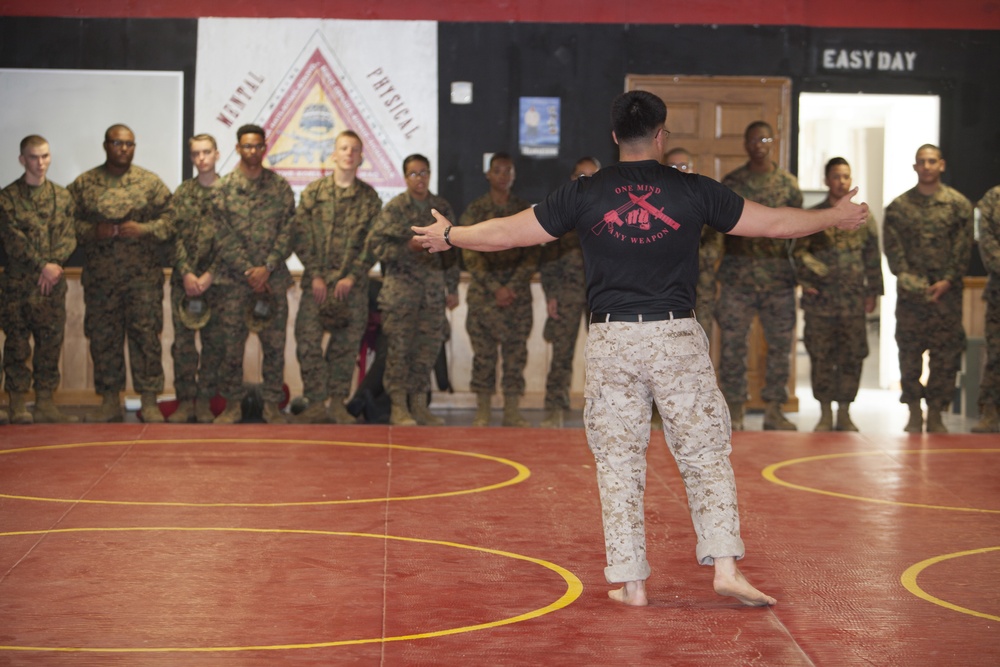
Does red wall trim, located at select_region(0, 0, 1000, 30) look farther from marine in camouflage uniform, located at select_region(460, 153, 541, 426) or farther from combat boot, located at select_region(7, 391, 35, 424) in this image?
combat boot, located at select_region(7, 391, 35, 424)

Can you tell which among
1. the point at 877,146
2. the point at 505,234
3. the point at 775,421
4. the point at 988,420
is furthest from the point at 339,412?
the point at 877,146

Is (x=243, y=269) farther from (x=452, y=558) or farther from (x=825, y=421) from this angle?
(x=452, y=558)

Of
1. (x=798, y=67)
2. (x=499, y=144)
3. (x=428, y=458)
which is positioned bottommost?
(x=428, y=458)

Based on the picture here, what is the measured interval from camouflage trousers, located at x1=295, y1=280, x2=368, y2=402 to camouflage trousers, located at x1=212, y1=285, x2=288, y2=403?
154mm

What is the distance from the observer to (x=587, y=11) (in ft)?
32.4

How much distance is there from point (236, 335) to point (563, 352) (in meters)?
2.15

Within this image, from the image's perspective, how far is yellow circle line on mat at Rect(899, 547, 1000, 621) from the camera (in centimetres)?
377

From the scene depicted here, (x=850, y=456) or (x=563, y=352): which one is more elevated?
(x=563, y=352)

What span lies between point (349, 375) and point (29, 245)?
7.11ft

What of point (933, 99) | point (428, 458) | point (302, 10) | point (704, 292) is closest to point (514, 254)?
point (704, 292)

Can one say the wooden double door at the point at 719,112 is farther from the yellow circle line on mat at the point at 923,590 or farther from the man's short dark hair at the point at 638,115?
the man's short dark hair at the point at 638,115

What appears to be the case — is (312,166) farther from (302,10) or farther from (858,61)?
(858,61)

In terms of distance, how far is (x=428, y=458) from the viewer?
21.7 feet

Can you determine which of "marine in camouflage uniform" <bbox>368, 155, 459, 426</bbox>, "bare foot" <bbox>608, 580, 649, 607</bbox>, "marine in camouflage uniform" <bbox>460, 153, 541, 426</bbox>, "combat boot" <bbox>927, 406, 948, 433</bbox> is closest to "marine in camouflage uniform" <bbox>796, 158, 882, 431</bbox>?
"combat boot" <bbox>927, 406, 948, 433</bbox>
